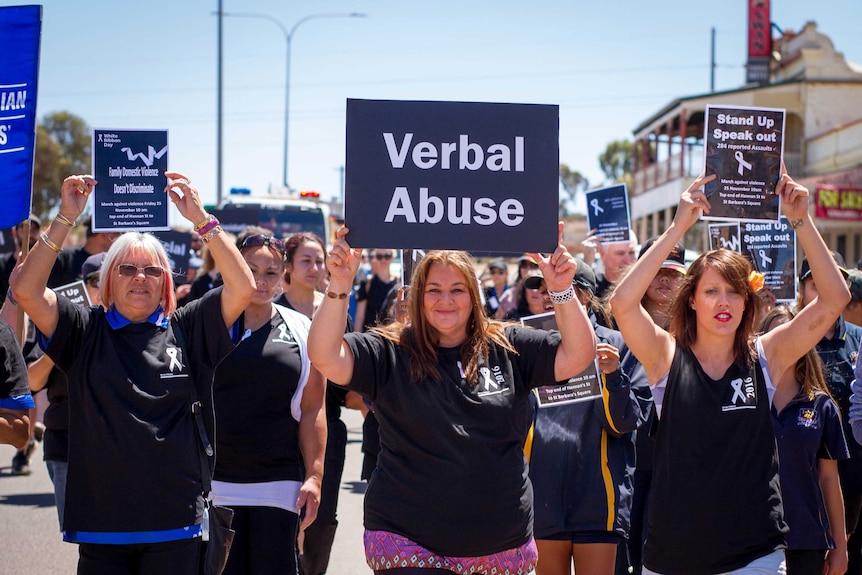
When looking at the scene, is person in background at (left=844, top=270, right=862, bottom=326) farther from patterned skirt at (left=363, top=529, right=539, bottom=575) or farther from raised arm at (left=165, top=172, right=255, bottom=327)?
raised arm at (left=165, top=172, right=255, bottom=327)

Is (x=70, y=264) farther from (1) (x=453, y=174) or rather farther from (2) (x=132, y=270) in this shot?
(1) (x=453, y=174)

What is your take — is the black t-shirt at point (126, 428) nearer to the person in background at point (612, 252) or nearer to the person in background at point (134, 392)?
the person in background at point (134, 392)

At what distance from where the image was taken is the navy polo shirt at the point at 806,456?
181 inches

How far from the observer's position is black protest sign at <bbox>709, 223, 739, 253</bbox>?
739 cm

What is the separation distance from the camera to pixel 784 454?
4750mm

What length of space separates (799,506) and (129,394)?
3.04 m

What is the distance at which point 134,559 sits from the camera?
4066 mm

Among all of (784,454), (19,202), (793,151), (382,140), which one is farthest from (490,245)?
(793,151)

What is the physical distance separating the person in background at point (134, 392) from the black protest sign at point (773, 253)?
15.0ft

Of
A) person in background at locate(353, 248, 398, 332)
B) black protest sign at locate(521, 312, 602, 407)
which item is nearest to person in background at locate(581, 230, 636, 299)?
person in background at locate(353, 248, 398, 332)

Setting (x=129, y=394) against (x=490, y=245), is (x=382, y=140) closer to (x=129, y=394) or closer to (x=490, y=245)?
(x=490, y=245)

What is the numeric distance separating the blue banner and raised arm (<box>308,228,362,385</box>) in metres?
1.93

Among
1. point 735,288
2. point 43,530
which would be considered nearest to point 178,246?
point 43,530

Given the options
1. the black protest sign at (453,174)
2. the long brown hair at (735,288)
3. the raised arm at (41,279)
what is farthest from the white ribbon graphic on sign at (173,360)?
the long brown hair at (735,288)
